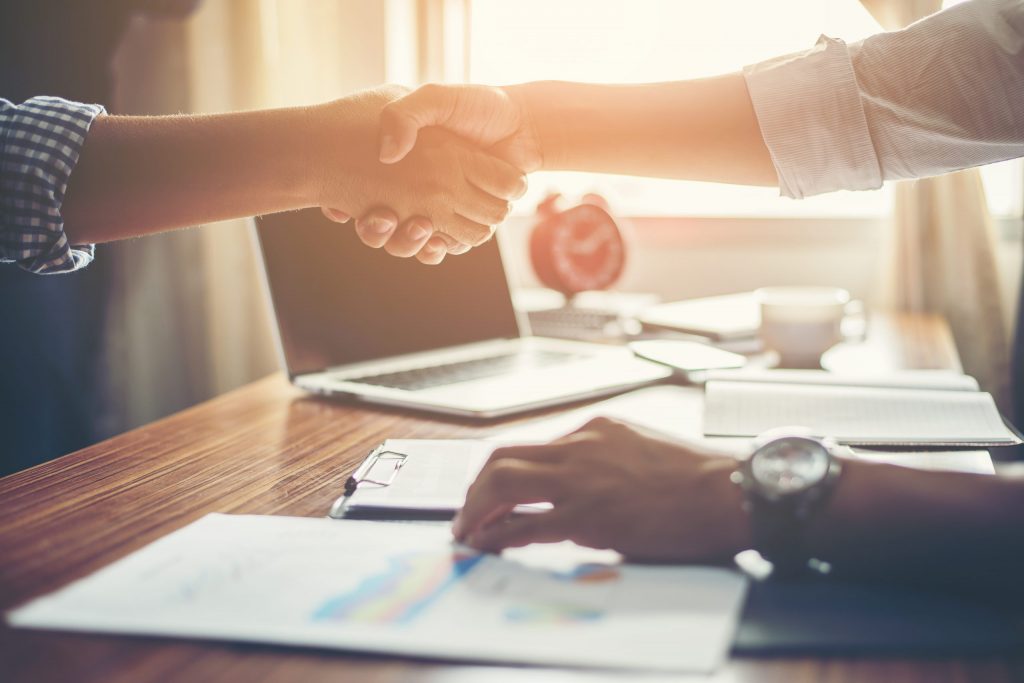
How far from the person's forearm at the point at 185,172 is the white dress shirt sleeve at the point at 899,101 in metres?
0.60

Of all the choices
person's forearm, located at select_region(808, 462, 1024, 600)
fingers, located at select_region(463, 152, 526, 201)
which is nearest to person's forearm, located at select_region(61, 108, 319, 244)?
fingers, located at select_region(463, 152, 526, 201)

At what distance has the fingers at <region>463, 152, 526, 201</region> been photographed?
129 centimetres

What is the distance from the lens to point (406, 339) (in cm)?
134

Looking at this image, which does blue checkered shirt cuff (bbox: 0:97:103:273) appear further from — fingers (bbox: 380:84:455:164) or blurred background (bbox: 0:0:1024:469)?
blurred background (bbox: 0:0:1024:469)

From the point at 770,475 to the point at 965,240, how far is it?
160cm

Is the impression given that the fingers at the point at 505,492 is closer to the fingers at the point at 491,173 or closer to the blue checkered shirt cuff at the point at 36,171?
the blue checkered shirt cuff at the point at 36,171

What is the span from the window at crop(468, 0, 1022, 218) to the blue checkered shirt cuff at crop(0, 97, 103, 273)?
1.42 m

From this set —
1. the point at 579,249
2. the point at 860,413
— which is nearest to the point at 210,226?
the point at 579,249

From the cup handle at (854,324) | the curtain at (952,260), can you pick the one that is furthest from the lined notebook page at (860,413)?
the curtain at (952,260)

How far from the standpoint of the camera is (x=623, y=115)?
1176 millimetres

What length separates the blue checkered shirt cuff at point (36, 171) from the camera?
86 centimetres

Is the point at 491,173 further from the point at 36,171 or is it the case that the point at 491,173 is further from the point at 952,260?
the point at 952,260

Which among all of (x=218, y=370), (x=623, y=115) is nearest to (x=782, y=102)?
(x=623, y=115)

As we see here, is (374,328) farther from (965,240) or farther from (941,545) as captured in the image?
(965,240)
